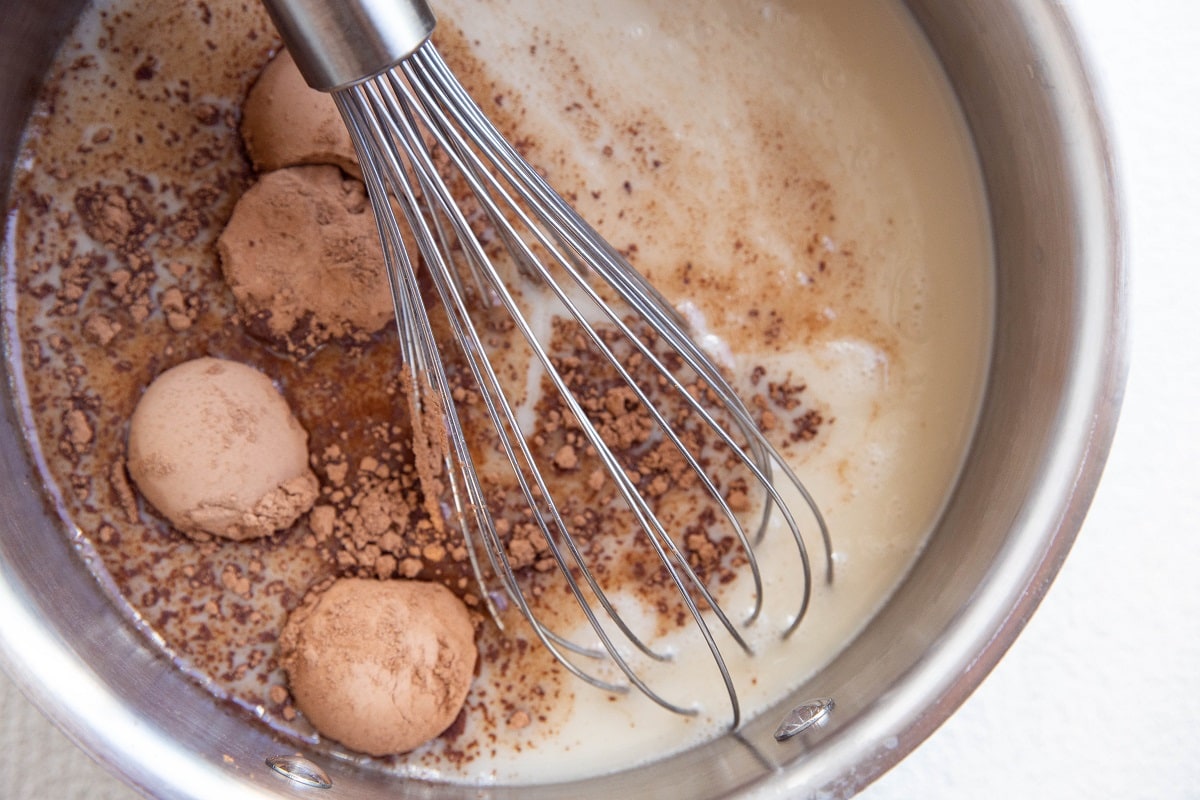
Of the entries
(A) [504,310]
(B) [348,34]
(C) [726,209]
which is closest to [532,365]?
(A) [504,310]

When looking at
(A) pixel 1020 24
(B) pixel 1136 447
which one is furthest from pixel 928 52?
(B) pixel 1136 447

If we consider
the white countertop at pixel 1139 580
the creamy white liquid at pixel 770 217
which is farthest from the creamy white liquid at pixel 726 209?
the white countertop at pixel 1139 580

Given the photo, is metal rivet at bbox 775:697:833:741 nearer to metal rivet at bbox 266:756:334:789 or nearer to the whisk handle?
metal rivet at bbox 266:756:334:789

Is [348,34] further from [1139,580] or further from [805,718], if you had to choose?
[1139,580]

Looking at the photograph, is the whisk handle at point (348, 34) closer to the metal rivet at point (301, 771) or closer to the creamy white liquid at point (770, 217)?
the creamy white liquid at point (770, 217)

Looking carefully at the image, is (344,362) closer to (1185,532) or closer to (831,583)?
(831,583)

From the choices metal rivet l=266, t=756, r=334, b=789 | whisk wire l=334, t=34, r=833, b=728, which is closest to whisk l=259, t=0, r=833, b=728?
whisk wire l=334, t=34, r=833, b=728
